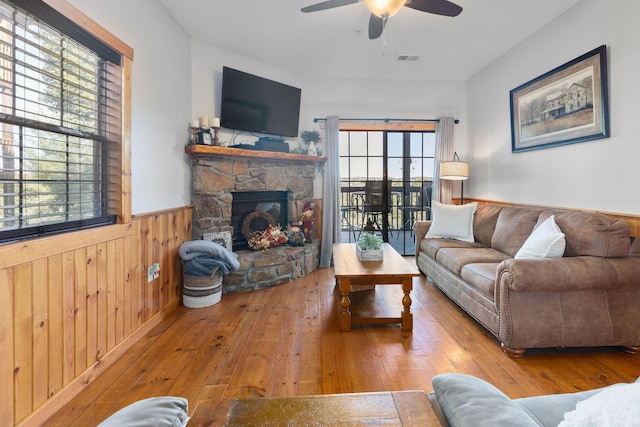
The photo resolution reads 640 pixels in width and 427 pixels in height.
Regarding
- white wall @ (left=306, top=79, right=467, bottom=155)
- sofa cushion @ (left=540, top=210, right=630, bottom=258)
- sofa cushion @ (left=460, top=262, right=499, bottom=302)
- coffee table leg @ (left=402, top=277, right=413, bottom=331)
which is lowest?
coffee table leg @ (left=402, top=277, right=413, bottom=331)

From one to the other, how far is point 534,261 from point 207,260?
2.74 meters

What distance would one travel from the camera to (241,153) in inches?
142

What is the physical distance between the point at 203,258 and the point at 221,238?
54 cm

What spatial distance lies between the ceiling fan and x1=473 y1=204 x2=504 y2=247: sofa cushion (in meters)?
2.26

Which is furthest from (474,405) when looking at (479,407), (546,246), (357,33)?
(357,33)

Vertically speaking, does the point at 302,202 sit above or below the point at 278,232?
above

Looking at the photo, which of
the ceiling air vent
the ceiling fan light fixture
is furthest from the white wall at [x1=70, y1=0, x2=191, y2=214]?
the ceiling air vent

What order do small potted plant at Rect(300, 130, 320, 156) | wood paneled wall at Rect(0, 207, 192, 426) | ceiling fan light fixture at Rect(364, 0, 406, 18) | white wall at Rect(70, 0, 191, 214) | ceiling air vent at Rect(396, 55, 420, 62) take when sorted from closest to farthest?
wood paneled wall at Rect(0, 207, 192, 426), ceiling fan light fixture at Rect(364, 0, 406, 18), white wall at Rect(70, 0, 191, 214), ceiling air vent at Rect(396, 55, 420, 62), small potted plant at Rect(300, 130, 320, 156)

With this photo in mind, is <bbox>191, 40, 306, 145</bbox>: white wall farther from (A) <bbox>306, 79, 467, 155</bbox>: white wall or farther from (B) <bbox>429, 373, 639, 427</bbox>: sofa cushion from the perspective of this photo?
(B) <bbox>429, 373, 639, 427</bbox>: sofa cushion

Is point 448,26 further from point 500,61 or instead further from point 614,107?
point 614,107

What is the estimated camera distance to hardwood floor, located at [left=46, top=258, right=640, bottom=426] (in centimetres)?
178

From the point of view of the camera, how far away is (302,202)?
4395 millimetres

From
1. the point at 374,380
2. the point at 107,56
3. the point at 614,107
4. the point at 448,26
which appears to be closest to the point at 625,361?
the point at 374,380

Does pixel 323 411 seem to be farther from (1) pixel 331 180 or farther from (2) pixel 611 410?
(1) pixel 331 180
